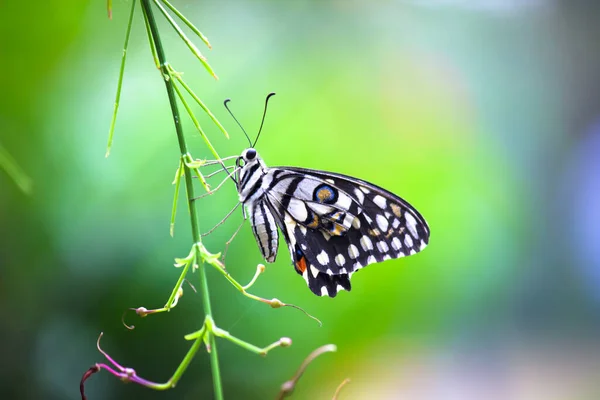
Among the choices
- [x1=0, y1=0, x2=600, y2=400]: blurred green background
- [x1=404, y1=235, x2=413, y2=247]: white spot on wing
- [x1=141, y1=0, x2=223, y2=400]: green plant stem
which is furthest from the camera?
[x1=0, y1=0, x2=600, y2=400]: blurred green background

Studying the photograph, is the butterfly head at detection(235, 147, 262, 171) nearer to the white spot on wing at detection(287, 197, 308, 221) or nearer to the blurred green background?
the white spot on wing at detection(287, 197, 308, 221)

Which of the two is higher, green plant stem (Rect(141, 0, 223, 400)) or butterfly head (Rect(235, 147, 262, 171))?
butterfly head (Rect(235, 147, 262, 171))

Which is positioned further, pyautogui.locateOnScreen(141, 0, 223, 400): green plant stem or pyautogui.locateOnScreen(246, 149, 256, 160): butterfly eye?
pyautogui.locateOnScreen(246, 149, 256, 160): butterfly eye

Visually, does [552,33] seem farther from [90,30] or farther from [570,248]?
[90,30]

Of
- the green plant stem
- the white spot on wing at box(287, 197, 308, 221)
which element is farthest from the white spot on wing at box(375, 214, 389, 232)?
the green plant stem

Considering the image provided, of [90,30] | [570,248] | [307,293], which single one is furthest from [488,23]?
[90,30]

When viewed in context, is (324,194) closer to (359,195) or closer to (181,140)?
(359,195)

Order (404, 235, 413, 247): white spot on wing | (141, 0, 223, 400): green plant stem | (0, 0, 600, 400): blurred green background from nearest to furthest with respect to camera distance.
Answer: (141, 0, 223, 400): green plant stem → (404, 235, 413, 247): white spot on wing → (0, 0, 600, 400): blurred green background

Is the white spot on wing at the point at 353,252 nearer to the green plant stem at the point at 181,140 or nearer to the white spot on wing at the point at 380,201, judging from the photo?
the white spot on wing at the point at 380,201

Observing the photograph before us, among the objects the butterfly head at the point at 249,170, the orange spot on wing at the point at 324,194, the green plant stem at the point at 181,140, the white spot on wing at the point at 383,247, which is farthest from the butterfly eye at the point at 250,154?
the green plant stem at the point at 181,140
